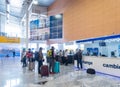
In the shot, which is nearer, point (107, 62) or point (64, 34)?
point (107, 62)

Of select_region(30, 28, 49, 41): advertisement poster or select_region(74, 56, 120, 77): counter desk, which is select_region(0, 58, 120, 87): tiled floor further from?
select_region(30, 28, 49, 41): advertisement poster

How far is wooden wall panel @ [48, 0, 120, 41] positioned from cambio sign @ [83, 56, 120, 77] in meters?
2.20

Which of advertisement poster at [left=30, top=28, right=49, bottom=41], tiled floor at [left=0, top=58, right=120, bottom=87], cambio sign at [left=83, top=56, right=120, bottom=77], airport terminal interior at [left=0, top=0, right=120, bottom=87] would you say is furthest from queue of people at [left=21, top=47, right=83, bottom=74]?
advertisement poster at [left=30, top=28, right=49, bottom=41]

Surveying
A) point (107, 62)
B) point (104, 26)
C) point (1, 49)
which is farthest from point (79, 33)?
point (1, 49)

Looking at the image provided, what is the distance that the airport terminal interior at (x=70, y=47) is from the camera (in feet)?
23.8

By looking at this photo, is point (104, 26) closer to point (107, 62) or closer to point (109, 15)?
point (109, 15)

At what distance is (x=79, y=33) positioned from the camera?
591 inches

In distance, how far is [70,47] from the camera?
17906 millimetres

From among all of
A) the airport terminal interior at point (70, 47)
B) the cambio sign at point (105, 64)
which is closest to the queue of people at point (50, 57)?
the airport terminal interior at point (70, 47)

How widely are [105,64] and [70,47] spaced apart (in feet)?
29.8

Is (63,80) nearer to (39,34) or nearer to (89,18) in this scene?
(89,18)

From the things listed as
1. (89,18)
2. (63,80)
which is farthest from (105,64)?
(89,18)

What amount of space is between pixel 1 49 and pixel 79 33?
18460mm

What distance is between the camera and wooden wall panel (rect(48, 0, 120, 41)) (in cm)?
1070
